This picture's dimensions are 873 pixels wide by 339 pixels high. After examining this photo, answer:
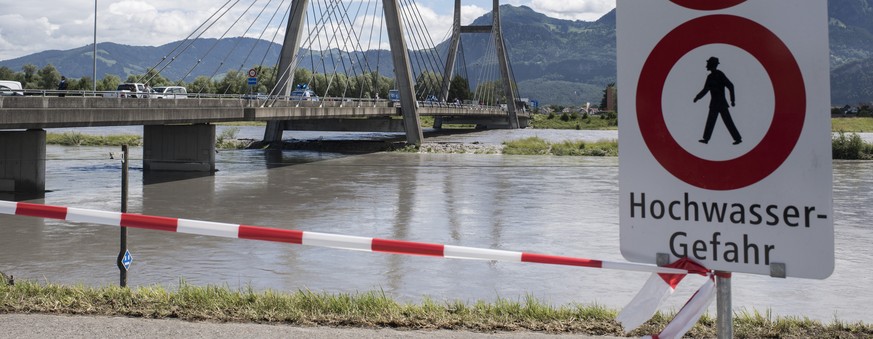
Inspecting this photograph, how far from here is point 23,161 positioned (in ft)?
92.8

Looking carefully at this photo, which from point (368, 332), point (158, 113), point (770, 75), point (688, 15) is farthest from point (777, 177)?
point (158, 113)

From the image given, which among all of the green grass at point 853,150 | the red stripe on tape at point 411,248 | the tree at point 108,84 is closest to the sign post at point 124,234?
the red stripe on tape at point 411,248

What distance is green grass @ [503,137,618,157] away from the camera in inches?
2131

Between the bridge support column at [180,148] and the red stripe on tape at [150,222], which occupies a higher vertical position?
the bridge support column at [180,148]

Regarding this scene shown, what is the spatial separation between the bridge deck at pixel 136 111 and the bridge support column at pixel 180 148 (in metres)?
1.13

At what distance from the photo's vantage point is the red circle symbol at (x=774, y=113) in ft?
8.29

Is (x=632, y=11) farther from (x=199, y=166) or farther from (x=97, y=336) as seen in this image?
(x=199, y=166)

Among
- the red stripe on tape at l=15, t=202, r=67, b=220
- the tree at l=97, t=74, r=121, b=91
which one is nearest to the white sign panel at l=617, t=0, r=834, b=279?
the red stripe on tape at l=15, t=202, r=67, b=220

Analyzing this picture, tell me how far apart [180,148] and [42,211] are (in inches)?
1377

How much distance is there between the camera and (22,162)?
28.3m

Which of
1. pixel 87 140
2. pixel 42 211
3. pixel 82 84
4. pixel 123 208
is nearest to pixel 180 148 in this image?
pixel 87 140

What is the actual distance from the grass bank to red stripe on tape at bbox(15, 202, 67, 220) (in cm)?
54

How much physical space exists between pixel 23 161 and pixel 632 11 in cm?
2895

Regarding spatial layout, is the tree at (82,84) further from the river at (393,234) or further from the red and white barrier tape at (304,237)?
the red and white barrier tape at (304,237)
